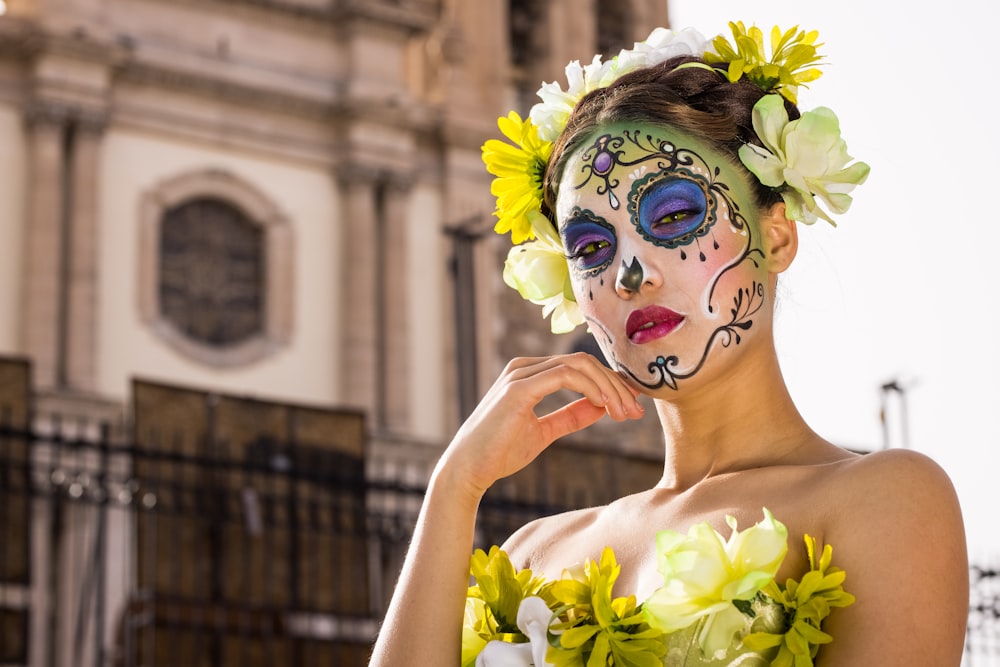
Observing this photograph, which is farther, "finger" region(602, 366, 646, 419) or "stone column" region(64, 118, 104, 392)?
"stone column" region(64, 118, 104, 392)

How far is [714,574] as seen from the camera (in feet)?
6.83

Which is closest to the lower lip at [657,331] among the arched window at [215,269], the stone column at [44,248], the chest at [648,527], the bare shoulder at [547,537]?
the chest at [648,527]

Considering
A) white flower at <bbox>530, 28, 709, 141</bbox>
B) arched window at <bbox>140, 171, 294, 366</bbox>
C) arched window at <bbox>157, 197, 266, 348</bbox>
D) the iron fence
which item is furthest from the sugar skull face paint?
arched window at <bbox>157, 197, 266, 348</bbox>

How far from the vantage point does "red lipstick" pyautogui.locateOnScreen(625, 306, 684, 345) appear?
2340 mm

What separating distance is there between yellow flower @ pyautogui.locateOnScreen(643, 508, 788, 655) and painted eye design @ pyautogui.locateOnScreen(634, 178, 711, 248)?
457 mm

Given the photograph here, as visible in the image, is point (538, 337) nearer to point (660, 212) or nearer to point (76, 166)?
point (76, 166)

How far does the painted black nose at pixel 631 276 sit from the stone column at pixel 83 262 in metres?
16.6

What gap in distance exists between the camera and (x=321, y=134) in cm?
2156

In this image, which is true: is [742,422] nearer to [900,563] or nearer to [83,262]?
[900,563]

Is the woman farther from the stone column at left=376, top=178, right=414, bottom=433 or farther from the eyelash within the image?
the stone column at left=376, top=178, right=414, bottom=433

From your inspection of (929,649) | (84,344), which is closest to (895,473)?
(929,649)

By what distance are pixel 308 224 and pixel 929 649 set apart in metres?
19.5

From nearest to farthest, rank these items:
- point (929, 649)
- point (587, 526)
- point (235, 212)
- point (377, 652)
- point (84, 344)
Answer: point (929, 649), point (377, 652), point (587, 526), point (84, 344), point (235, 212)

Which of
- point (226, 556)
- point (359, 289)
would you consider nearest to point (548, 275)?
point (226, 556)
